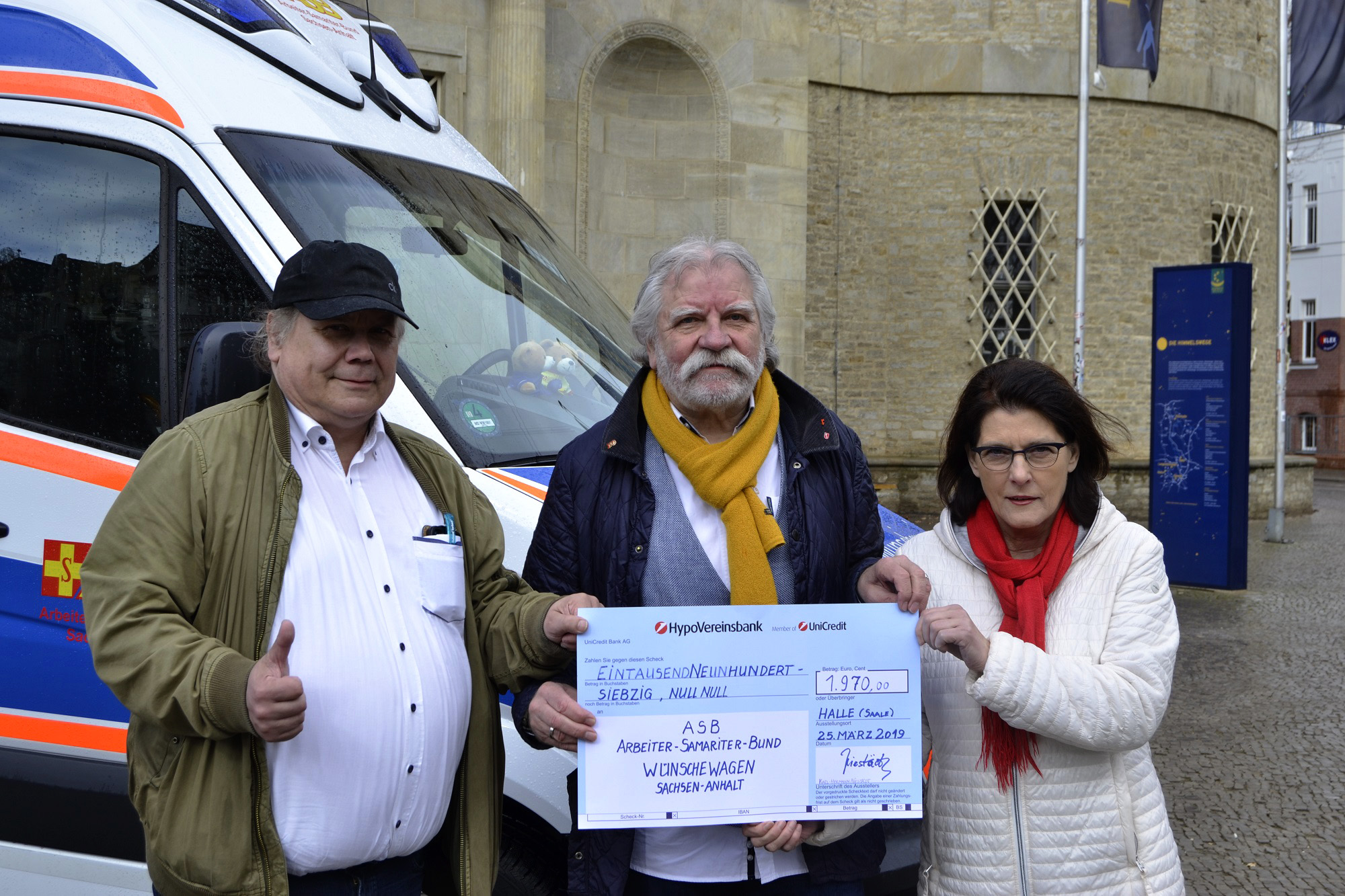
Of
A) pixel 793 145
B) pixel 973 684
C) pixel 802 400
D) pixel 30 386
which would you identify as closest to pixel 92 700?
pixel 30 386

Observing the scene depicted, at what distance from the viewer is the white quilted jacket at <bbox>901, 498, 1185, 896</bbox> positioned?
2.13m

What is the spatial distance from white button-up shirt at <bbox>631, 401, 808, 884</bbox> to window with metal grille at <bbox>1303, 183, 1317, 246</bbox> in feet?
136

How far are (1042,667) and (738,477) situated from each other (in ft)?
Result: 2.18

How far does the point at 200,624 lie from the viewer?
1967 mm

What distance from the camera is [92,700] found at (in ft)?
9.62

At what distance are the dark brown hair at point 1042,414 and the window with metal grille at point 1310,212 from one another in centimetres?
4113

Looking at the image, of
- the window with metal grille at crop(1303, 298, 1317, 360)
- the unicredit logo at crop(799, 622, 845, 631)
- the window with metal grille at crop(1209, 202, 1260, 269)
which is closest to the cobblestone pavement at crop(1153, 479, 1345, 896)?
the unicredit logo at crop(799, 622, 845, 631)

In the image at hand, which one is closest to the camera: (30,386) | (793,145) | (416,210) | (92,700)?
(92,700)

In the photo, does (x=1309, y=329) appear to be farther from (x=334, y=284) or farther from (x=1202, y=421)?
(x=334, y=284)

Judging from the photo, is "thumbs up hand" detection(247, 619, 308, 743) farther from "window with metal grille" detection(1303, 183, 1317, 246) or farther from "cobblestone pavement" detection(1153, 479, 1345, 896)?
"window with metal grille" detection(1303, 183, 1317, 246)

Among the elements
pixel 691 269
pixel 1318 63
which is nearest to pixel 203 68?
pixel 691 269

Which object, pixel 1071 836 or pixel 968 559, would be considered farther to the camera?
pixel 968 559

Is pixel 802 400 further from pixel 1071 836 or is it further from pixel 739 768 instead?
pixel 1071 836

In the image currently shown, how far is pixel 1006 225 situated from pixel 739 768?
648 inches
